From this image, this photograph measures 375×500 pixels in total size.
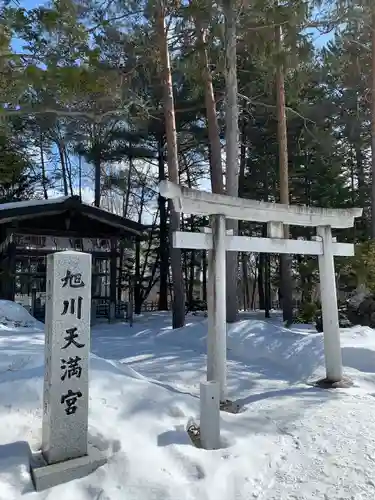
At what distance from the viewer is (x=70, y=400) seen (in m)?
3.06

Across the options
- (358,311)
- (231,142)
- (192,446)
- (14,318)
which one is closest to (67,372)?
(192,446)

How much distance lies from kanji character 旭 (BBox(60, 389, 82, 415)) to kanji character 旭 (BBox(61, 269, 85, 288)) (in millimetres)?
778

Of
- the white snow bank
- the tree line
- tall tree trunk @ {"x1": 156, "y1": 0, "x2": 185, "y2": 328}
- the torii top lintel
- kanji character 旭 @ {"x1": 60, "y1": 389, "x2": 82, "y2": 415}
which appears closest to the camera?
kanji character 旭 @ {"x1": 60, "y1": 389, "x2": 82, "y2": 415}

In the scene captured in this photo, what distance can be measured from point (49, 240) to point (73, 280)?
413 inches

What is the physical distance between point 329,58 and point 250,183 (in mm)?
7767

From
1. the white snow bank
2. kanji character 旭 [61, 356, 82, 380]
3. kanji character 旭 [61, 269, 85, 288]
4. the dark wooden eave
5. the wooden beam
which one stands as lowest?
the white snow bank

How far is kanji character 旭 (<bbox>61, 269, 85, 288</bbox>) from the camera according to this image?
317 centimetres

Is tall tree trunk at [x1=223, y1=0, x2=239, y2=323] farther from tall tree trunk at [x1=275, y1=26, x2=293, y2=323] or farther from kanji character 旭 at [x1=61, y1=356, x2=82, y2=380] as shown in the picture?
kanji character 旭 at [x1=61, y1=356, x2=82, y2=380]

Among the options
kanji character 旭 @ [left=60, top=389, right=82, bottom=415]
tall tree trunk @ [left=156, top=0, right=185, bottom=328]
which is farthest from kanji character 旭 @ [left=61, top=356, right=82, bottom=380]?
tall tree trunk @ [left=156, top=0, right=185, bottom=328]

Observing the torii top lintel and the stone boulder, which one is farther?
the stone boulder

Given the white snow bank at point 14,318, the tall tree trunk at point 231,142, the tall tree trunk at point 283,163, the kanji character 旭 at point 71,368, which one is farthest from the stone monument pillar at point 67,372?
the tall tree trunk at point 283,163

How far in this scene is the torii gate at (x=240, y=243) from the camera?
4.80 m

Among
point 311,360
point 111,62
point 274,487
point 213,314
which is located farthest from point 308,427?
point 111,62

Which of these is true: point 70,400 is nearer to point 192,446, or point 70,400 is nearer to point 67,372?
point 67,372
